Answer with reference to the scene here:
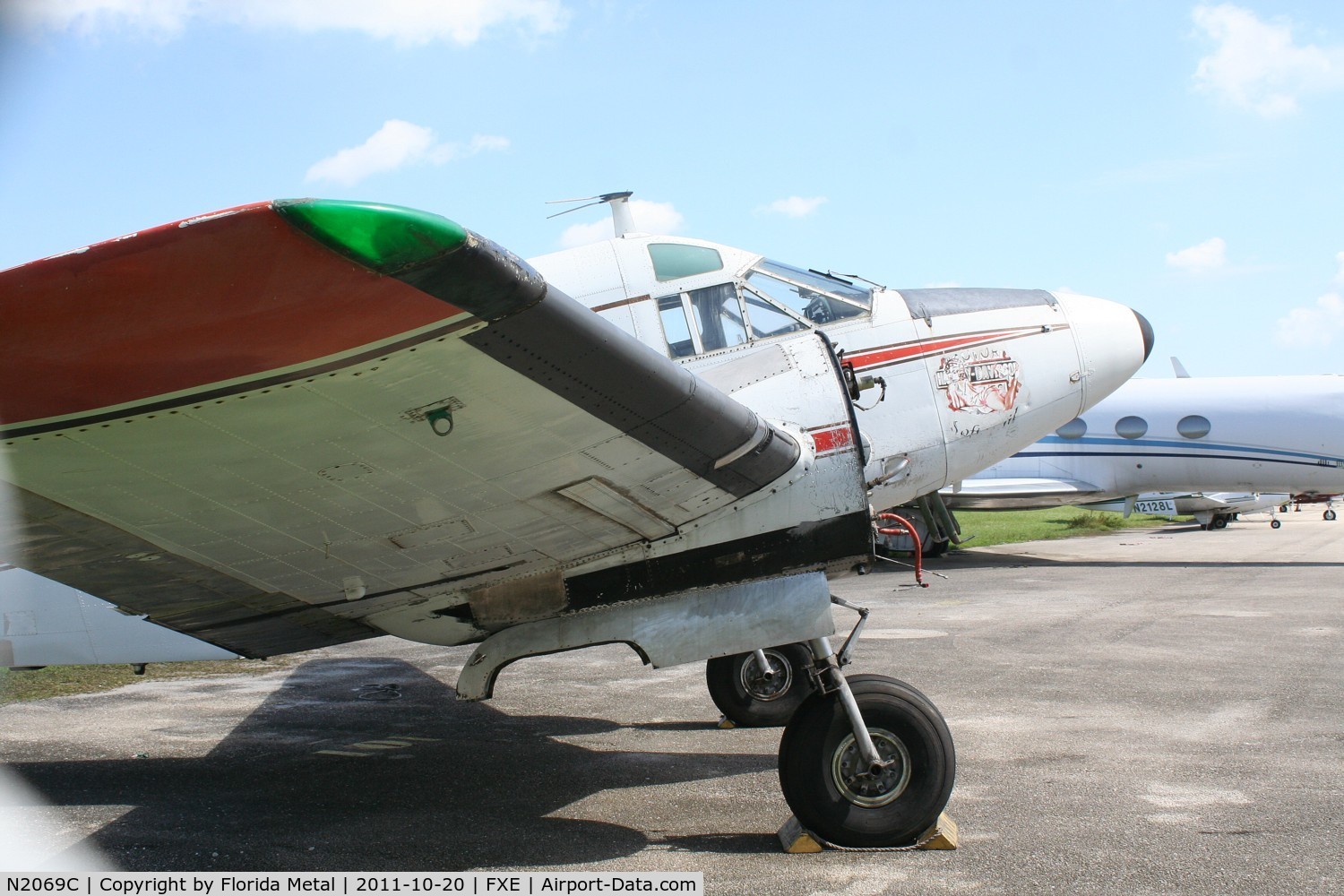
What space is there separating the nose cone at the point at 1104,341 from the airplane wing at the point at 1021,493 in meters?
15.7

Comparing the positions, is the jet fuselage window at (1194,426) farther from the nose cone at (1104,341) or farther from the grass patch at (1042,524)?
the nose cone at (1104,341)

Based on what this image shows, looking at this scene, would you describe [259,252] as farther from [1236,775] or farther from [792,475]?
[1236,775]

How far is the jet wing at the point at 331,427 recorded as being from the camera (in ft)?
8.79

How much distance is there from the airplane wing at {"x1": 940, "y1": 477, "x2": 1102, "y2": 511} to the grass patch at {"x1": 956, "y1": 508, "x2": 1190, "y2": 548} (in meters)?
3.11

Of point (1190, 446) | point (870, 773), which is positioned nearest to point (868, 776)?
point (870, 773)

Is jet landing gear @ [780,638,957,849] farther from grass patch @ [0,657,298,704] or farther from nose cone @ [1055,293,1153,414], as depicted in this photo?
grass patch @ [0,657,298,704]

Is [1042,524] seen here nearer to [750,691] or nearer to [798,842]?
[750,691]

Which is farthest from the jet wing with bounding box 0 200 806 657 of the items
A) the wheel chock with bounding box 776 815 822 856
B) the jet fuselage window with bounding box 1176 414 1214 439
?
the jet fuselage window with bounding box 1176 414 1214 439

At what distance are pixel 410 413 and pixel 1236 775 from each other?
507 centimetres

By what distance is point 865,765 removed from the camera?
482 centimetres

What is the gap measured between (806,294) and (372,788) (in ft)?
13.0

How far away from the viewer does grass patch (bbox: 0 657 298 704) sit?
30.3 feet

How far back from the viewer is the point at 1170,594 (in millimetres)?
14836
